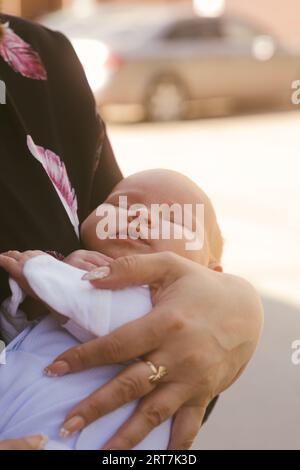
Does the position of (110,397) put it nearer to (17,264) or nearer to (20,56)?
(17,264)

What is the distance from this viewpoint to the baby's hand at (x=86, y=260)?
5.09ft

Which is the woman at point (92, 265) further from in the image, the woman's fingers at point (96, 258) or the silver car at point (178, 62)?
the silver car at point (178, 62)

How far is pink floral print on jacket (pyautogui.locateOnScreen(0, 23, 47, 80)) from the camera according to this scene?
1.69 meters

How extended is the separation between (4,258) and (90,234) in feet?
0.81

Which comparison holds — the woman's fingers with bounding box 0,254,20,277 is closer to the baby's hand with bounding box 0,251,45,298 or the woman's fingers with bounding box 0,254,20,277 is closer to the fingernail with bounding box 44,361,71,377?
the baby's hand with bounding box 0,251,45,298

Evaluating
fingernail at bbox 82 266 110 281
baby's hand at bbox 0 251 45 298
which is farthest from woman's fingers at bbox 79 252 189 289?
baby's hand at bbox 0 251 45 298

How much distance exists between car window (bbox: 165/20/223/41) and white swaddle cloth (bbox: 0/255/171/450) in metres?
10.7

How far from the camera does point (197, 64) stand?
12.0m

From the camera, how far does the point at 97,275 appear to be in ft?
4.75

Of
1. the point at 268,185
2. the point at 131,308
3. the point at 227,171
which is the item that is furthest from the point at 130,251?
the point at 227,171

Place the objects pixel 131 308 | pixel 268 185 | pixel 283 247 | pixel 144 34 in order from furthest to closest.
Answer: pixel 144 34 < pixel 268 185 < pixel 283 247 < pixel 131 308

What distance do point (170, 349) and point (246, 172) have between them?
7.31 metres

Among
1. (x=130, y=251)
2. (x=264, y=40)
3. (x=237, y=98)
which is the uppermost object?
(x=130, y=251)

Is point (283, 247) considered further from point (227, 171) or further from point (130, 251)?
point (130, 251)
